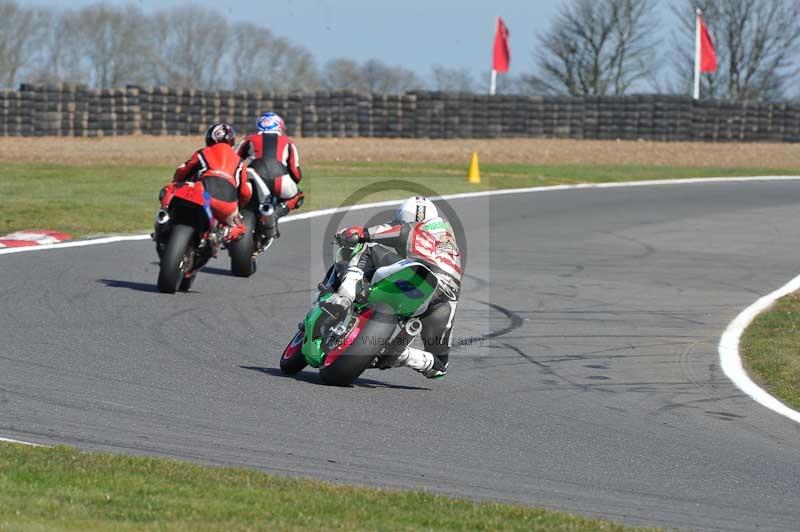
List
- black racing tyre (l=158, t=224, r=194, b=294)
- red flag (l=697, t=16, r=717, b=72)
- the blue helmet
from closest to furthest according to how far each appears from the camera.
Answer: black racing tyre (l=158, t=224, r=194, b=294) < the blue helmet < red flag (l=697, t=16, r=717, b=72)

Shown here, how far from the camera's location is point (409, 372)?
32.0 feet

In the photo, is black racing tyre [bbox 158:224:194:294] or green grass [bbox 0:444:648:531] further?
black racing tyre [bbox 158:224:194:294]

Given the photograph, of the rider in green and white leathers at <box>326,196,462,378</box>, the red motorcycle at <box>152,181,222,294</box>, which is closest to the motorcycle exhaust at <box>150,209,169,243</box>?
the red motorcycle at <box>152,181,222,294</box>

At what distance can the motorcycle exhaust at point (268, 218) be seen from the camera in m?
14.1

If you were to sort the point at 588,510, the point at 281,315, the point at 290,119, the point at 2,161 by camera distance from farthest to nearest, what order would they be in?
the point at 290,119 < the point at 2,161 < the point at 281,315 < the point at 588,510

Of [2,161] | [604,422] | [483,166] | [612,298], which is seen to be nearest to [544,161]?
[483,166]

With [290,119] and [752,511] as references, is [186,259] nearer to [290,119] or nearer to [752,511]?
[752,511]

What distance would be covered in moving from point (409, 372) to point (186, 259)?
3.33 meters

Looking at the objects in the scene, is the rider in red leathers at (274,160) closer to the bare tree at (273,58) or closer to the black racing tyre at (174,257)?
the black racing tyre at (174,257)

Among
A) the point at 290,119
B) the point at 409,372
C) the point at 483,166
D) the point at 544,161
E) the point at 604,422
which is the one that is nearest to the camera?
the point at 604,422

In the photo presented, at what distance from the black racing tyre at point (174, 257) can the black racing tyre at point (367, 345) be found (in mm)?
3879

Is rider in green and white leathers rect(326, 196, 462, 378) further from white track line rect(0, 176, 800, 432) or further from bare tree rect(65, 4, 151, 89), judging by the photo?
bare tree rect(65, 4, 151, 89)

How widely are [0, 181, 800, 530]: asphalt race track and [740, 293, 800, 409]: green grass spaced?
287mm

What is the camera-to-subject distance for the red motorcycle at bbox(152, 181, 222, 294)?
1223 cm
